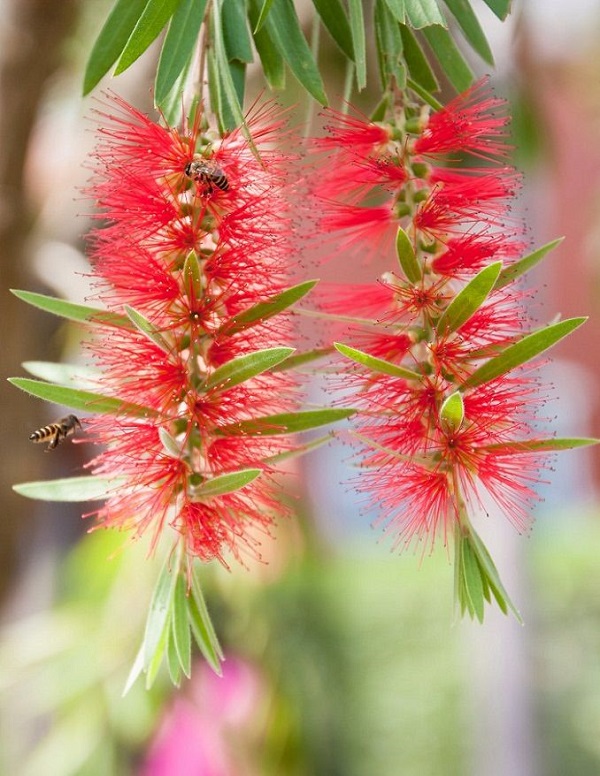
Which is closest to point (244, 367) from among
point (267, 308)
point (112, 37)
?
point (267, 308)

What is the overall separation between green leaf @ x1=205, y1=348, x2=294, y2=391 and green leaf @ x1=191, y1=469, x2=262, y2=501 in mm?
47

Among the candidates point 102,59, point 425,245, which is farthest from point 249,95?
point 425,245

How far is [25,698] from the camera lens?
160cm

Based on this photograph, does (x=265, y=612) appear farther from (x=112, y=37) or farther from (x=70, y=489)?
(x=112, y=37)

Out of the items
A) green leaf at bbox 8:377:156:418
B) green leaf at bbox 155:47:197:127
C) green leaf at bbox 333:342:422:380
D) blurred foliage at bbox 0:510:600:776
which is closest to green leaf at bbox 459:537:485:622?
green leaf at bbox 333:342:422:380

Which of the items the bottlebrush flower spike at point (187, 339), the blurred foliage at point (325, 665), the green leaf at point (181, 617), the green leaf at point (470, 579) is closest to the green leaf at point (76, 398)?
the bottlebrush flower spike at point (187, 339)

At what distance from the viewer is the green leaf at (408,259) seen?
484 mm

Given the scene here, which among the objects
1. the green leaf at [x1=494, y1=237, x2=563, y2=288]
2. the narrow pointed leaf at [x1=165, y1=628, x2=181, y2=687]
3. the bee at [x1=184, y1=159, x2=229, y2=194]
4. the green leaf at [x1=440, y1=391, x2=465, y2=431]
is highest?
the bee at [x1=184, y1=159, x2=229, y2=194]

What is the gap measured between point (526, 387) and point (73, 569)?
1.44 metres

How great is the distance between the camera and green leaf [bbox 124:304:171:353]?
1.47 ft

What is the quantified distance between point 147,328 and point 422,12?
0.22m

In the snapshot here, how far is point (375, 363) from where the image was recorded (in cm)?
46

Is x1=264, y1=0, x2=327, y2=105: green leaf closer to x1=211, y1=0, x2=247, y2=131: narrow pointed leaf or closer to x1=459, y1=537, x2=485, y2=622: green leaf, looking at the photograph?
x1=211, y1=0, x2=247, y2=131: narrow pointed leaf

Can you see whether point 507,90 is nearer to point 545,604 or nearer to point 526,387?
point 526,387
